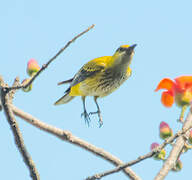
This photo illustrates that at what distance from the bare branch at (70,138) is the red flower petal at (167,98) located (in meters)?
0.70

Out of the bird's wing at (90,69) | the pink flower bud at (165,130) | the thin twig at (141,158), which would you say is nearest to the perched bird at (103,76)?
the bird's wing at (90,69)

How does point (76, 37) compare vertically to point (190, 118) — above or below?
above

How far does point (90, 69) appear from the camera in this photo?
24.5 ft

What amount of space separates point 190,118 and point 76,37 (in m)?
1.08

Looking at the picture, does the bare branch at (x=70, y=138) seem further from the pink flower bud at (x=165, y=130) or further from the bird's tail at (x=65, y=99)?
the bird's tail at (x=65, y=99)

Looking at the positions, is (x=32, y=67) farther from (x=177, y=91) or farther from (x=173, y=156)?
(x=173, y=156)

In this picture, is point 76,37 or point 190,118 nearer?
point 76,37

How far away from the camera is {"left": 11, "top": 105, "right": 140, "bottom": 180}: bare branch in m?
2.98

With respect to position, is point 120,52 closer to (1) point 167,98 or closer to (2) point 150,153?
(1) point 167,98

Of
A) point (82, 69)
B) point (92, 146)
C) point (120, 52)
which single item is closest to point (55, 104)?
point (82, 69)

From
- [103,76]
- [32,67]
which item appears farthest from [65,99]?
[32,67]

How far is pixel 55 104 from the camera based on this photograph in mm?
8008

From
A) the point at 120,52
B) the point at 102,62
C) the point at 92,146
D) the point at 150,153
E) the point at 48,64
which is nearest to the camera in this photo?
the point at 150,153

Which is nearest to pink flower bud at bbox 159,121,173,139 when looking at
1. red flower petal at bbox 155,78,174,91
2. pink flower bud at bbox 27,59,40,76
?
red flower petal at bbox 155,78,174,91
